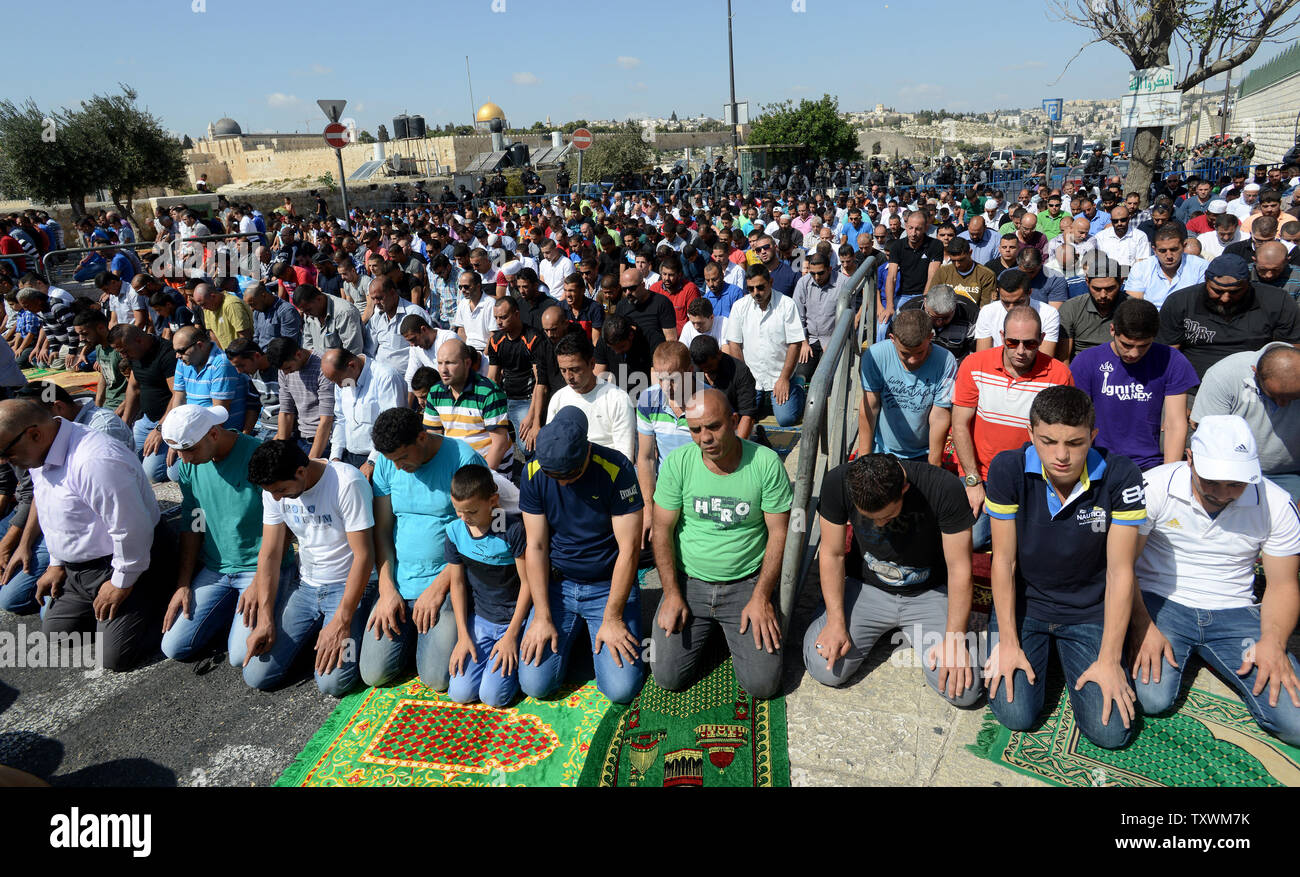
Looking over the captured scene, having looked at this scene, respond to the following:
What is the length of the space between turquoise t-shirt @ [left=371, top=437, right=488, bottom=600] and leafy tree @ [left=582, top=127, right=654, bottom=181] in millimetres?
31189

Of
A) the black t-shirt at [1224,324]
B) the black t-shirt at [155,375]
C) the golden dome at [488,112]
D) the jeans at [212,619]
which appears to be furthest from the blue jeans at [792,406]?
the golden dome at [488,112]

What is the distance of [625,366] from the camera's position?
241 inches

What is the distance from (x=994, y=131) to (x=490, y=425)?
103435mm

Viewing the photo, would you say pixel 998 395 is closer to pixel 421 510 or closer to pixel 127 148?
pixel 421 510

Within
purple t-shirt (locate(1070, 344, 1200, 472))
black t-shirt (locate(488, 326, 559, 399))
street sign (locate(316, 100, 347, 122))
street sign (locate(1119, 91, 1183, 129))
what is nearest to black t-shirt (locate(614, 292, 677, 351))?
black t-shirt (locate(488, 326, 559, 399))

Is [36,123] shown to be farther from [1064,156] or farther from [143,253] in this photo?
[1064,156]

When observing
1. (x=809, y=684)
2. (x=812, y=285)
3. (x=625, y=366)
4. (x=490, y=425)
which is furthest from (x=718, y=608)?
(x=812, y=285)

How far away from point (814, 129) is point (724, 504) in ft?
129

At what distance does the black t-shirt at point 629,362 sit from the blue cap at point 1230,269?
405 cm

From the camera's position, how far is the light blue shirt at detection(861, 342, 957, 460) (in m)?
4.80

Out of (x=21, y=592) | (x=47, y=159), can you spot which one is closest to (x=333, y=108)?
(x=21, y=592)

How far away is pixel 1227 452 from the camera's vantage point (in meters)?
3.10

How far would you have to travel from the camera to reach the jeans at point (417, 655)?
157 inches

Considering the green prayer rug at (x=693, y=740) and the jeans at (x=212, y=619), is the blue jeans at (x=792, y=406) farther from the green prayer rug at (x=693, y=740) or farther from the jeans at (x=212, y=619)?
the jeans at (x=212, y=619)
